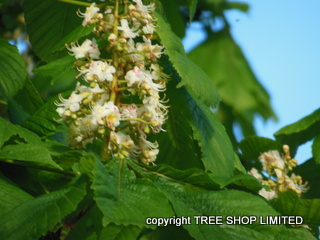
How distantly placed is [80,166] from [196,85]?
1.49 feet

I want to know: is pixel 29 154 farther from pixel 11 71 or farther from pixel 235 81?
pixel 235 81

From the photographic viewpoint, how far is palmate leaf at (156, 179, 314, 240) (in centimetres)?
149

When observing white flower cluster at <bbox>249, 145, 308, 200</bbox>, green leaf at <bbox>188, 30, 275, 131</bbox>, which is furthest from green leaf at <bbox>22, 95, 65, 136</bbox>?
green leaf at <bbox>188, 30, 275, 131</bbox>

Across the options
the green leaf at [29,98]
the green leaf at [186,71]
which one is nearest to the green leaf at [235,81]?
the green leaf at [29,98]

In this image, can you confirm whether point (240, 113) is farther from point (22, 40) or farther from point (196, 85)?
point (22, 40)

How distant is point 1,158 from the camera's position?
67.9 inches

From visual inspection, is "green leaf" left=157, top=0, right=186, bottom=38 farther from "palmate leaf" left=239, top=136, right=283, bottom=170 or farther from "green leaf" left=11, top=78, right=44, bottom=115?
"green leaf" left=11, top=78, right=44, bottom=115

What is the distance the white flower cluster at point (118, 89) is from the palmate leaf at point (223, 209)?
0.19 meters

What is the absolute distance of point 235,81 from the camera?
4.04 metres

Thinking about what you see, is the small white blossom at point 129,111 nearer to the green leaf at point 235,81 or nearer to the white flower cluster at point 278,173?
the white flower cluster at point 278,173

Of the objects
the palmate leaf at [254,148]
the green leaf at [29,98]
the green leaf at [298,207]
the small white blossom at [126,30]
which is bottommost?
the palmate leaf at [254,148]

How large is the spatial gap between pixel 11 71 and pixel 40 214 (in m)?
0.72

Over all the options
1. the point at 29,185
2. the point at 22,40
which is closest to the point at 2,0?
the point at 29,185

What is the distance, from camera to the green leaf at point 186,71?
71.0 inches
